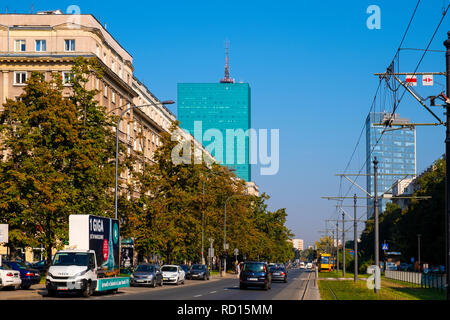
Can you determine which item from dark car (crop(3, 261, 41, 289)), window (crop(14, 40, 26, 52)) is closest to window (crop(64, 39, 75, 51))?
window (crop(14, 40, 26, 52))

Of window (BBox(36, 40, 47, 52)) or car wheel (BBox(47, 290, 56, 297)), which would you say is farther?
window (BBox(36, 40, 47, 52))

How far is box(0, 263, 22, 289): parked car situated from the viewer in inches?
1274

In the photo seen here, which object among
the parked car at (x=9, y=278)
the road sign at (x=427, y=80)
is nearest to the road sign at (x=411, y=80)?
the road sign at (x=427, y=80)

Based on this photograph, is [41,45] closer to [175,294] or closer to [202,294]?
[175,294]

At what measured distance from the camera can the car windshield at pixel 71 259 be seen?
29.3m

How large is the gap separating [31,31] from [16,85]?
5.72 metres

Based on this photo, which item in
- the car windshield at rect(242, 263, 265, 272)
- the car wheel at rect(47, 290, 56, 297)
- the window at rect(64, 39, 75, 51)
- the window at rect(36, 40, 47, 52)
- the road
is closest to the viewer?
the car wheel at rect(47, 290, 56, 297)

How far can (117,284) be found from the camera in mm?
32875

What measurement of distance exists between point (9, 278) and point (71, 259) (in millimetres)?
5060

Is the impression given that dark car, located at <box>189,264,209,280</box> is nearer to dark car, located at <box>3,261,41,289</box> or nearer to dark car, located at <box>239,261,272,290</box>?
dark car, located at <box>239,261,272,290</box>

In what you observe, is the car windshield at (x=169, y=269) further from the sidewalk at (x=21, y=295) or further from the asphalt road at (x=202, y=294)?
the sidewalk at (x=21, y=295)

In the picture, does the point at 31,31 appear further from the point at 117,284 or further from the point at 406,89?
the point at 406,89

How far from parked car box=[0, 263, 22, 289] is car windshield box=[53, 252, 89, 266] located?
4.21 m
